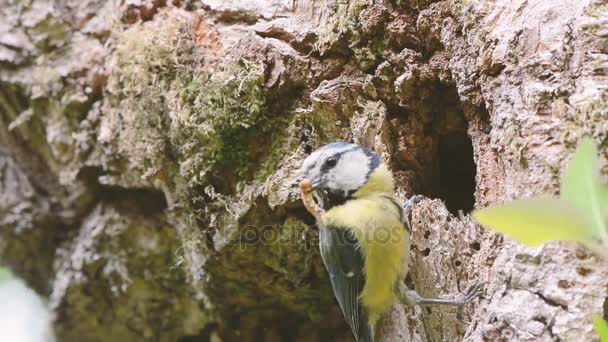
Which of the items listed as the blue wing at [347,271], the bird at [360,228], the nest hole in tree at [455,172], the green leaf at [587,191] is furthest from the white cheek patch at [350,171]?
the green leaf at [587,191]

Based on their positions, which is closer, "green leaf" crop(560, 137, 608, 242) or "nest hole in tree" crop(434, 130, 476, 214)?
"green leaf" crop(560, 137, 608, 242)

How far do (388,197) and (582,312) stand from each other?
60 centimetres

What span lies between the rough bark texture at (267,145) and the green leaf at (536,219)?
0.62m

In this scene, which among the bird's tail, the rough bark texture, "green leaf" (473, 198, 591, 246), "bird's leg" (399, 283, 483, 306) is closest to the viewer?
"green leaf" (473, 198, 591, 246)

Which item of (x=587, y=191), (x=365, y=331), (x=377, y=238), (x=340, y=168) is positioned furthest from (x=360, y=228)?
(x=587, y=191)

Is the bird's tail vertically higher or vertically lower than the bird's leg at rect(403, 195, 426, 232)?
lower

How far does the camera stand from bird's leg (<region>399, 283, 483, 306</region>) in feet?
3.80

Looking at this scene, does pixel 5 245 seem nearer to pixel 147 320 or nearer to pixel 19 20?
pixel 147 320

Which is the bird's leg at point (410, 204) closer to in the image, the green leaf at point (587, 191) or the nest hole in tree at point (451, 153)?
the nest hole in tree at point (451, 153)

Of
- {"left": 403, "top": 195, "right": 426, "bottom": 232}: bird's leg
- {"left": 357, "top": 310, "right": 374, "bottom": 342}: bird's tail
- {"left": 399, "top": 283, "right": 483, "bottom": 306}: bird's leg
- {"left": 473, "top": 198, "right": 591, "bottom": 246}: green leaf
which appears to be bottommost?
{"left": 357, "top": 310, "right": 374, "bottom": 342}: bird's tail

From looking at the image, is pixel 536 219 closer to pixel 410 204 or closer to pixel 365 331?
pixel 410 204

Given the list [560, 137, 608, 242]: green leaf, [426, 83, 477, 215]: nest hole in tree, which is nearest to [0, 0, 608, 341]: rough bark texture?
[426, 83, 477, 215]: nest hole in tree

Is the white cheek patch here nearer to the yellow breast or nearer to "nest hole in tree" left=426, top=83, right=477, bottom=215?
the yellow breast

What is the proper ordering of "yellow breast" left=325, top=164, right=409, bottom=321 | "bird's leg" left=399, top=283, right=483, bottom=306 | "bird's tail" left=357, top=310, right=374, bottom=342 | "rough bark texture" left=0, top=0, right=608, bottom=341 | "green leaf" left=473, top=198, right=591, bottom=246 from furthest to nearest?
"bird's tail" left=357, top=310, right=374, bottom=342 < "yellow breast" left=325, top=164, right=409, bottom=321 < "bird's leg" left=399, top=283, right=483, bottom=306 < "rough bark texture" left=0, top=0, right=608, bottom=341 < "green leaf" left=473, top=198, right=591, bottom=246
